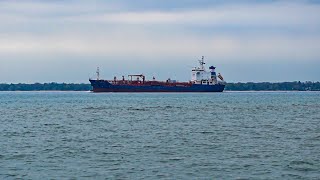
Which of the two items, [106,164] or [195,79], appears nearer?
[106,164]

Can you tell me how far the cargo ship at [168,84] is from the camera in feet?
485

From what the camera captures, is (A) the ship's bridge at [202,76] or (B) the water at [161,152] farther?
(A) the ship's bridge at [202,76]

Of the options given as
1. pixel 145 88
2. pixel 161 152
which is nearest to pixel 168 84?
pixel 145 88

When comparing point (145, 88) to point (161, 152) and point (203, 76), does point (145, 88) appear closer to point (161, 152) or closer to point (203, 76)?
point (203, 76)

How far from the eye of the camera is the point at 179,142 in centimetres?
2909

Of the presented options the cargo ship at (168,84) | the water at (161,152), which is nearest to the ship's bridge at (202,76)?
the cargo ship at (168,84)

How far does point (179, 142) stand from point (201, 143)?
1.04 metres

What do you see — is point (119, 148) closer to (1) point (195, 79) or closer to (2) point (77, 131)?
(2) point (77, 131)

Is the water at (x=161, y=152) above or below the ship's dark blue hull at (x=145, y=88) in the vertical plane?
below

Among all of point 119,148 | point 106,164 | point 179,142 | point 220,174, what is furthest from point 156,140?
point 220,174

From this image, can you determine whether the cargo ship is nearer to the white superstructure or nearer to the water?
the white superstructure

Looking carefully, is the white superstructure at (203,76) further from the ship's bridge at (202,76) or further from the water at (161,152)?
the water at (161,152)

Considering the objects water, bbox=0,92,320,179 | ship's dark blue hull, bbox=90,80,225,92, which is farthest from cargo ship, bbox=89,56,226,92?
water, bbox=0,92,320,179

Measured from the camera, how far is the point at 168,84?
5974 inches
